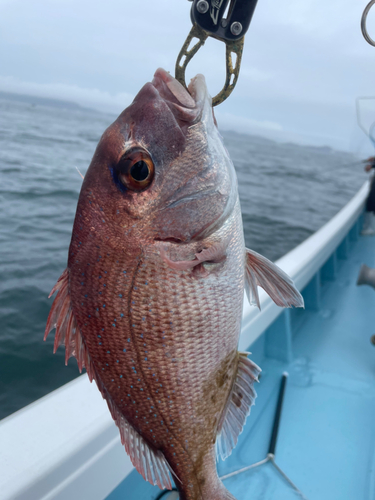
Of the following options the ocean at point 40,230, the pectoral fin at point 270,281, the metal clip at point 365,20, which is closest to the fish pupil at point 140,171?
the pectoral fin at point 270,281

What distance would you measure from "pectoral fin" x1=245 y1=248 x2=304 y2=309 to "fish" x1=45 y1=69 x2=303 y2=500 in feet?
0.41

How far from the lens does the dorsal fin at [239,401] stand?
1.12 m

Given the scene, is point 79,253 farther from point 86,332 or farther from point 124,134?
point 124,134

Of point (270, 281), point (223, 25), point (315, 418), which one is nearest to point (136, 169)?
point (223, 25)

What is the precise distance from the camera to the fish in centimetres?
88

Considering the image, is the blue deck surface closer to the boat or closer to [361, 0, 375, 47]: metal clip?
the boat

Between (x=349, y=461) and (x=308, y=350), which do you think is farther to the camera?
(x=308, y=350)

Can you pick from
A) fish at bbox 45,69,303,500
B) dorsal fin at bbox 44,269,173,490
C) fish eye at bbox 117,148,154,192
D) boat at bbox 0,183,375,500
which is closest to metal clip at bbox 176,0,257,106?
fish at bbox 45,69,303,500

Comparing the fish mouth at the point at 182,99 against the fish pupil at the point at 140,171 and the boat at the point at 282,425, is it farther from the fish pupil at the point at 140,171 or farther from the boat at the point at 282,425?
the boat at the point at 282,425

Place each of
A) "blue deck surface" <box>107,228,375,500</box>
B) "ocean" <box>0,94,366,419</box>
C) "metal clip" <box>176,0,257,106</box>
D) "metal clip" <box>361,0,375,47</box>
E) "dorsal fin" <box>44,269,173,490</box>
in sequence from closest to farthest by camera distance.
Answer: "metal clip" <box>176,0,257,106</box>
"dorsal fin" <box>44,269,173,490</box>
"metal clip" <box>361,0,375,47</box>
"blue deck surface" <box>107,228,375,500</box>
"ocean" <box>0,94,366,419</box>

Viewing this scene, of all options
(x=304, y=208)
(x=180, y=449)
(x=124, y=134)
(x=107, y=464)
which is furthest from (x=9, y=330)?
(x=304, y=208)

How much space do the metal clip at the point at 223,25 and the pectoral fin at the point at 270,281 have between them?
545mm

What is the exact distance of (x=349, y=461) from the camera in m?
2.14

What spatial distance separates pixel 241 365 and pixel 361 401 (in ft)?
6.41
